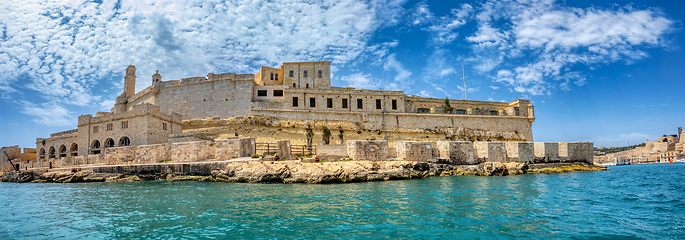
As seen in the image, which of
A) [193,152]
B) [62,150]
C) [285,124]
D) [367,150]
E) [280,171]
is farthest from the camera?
[285,124]

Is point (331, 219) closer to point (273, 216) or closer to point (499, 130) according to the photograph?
point (273, 216)

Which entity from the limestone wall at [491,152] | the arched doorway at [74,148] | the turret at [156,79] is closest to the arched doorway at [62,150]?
the arched doorway at [74,148]

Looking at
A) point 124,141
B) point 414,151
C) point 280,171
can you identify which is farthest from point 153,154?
point 414,151

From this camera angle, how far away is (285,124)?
36094 mm

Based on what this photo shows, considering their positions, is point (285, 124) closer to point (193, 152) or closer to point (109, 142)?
point (193, 152)

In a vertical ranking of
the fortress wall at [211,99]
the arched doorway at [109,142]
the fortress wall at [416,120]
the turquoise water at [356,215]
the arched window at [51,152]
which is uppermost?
the fortress wall at [211,99]

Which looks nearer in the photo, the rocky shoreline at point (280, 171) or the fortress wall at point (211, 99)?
the rocky shoreline at point (280, 171)

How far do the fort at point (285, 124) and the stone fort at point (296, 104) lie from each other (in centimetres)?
10

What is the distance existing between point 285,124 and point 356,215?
27130mm

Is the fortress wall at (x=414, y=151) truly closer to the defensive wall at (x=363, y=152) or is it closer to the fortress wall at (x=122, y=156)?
the defensive wall at (x=363, y=152)

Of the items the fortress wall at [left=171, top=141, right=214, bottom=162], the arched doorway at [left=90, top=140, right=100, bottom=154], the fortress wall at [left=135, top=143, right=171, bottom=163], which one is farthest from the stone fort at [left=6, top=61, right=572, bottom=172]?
the fortress wall at [left=171, top=141, right=214, bottom=162]

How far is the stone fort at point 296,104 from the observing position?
3700 cm

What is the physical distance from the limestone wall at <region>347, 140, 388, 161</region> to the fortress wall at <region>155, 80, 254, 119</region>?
1708 centimetres

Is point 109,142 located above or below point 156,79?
below
